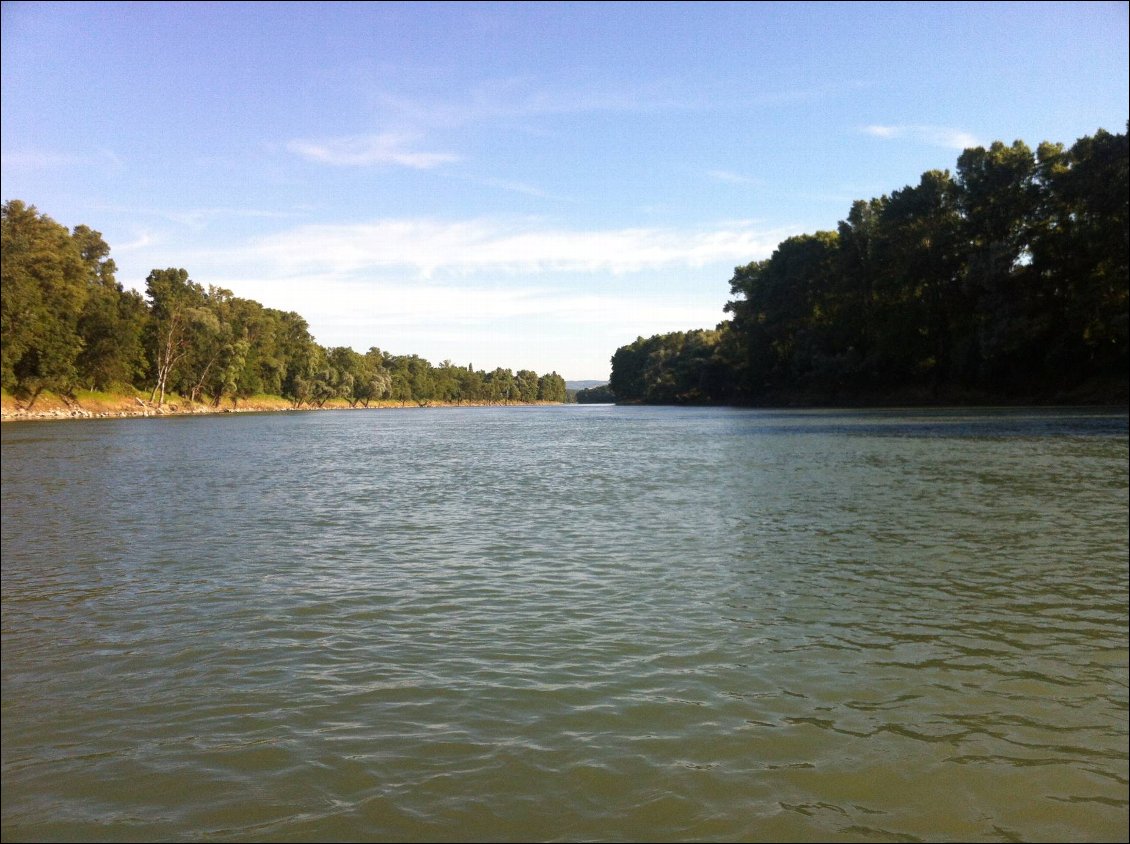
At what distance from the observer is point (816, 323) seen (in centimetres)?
11269

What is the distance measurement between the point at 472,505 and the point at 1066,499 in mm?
15102

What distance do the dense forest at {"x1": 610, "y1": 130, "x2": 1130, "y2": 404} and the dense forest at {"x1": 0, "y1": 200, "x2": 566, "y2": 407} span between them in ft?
295

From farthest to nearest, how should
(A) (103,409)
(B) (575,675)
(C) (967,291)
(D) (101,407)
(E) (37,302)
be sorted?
(A) (103,409) → (D) (101,407) → (E) (37,302) → (C) (967,291) → (B) (575,675)

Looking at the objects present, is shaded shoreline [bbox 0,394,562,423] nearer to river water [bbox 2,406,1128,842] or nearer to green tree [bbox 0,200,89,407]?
green tree [bbox 0,200,89,407]

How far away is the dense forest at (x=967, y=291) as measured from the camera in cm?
6781

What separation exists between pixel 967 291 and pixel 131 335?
4072 inches

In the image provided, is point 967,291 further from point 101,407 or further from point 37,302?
point 101,407

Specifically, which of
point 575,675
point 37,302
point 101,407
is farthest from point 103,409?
point 575,675

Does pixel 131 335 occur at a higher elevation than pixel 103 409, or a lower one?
higher

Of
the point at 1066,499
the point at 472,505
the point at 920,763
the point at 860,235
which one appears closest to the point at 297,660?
the point at 920,763

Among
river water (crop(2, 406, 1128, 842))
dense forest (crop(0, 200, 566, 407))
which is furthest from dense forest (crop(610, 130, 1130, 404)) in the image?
dense forest (crop(0, 200, 566, 407))

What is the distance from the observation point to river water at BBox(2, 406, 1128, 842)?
5.27m

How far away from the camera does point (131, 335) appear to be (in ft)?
341

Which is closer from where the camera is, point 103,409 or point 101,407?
point 101,407
